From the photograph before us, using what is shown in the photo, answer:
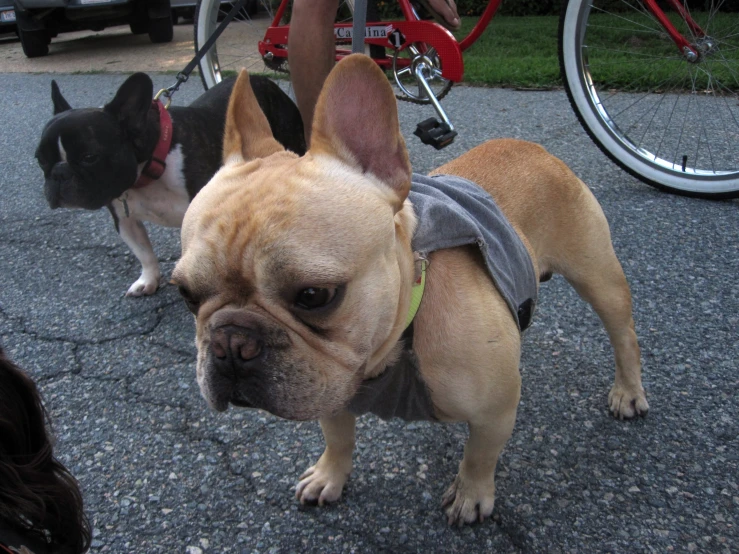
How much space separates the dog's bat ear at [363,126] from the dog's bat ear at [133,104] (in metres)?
1.75

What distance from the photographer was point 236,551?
1.79 m

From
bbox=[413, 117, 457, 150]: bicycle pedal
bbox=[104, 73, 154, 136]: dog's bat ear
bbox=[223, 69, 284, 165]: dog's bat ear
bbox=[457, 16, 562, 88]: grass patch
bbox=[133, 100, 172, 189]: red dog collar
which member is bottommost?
bbox=[457, 16, 562, 88]: grass patch

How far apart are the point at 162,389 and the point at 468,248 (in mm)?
1368

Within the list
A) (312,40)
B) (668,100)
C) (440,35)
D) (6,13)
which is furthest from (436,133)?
(6,13)

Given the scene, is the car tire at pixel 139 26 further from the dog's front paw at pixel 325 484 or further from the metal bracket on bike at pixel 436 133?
the dog's front paw at pixel 325 484

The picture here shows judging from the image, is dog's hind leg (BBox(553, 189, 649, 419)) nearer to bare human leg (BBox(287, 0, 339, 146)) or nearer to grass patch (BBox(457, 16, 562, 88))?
bare human leg (BBox(287, 0, 339, 146))

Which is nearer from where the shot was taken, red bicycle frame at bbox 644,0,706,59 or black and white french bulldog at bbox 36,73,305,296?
black and white french bulldog at bbox 36,73,305,296

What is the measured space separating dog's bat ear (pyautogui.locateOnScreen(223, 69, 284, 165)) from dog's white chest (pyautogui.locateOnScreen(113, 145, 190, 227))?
4.66 feet

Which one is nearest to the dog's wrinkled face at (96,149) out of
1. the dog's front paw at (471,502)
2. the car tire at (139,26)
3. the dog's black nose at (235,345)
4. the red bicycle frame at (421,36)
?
the red bicycle frame at (421,36)

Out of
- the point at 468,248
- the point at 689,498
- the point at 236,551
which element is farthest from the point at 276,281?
the point at 689,498

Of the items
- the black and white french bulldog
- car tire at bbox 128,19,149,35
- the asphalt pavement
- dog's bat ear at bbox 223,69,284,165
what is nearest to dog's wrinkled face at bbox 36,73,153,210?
the black and white french bulldog

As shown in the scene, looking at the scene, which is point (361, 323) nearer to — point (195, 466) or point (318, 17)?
point (195, 466)

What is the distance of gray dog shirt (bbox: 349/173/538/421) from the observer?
1608mm

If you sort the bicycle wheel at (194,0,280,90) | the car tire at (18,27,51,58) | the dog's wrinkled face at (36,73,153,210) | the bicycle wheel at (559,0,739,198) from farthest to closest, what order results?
the car tire at (18,27,51,58) < the bicycle wheel at (194,0,280,90) < the bicycle wheel at (559,0,739,198) < the dog's wrinkled face at (36,73,153,210)
